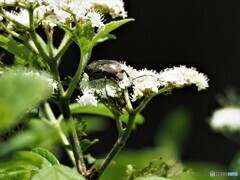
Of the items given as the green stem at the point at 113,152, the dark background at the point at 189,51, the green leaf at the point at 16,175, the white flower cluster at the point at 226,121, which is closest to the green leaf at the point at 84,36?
the green stem at the point at 113,152

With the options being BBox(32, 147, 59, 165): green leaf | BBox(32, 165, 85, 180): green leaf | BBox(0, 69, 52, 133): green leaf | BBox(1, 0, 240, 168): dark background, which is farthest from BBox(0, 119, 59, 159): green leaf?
BBox(1, 0, 240, 168): dark background

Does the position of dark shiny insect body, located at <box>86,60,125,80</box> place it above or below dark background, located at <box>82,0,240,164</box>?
above

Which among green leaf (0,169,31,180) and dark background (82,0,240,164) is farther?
dark background (82,0,240,164)

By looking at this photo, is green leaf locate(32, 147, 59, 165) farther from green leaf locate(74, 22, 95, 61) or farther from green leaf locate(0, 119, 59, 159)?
green leaf locate(0, 119, 59, 159)

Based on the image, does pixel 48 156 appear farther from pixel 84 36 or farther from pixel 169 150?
pixel 169 150

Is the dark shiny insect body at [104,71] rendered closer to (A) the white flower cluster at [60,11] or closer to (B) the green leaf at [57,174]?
(A) the white flower cluster at [60,11]

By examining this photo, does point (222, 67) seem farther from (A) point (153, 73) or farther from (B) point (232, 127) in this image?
(A) point (153, 73)
